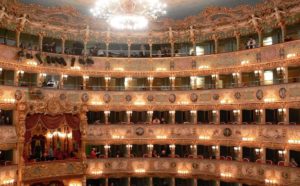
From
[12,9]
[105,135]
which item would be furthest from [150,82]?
[12,9]

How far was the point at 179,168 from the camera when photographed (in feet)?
109

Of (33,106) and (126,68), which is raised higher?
(126,68)

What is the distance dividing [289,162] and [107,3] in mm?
18428

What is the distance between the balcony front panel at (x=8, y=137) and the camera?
2758 centimetres

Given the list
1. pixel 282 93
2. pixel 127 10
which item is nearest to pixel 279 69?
pixel 282 93

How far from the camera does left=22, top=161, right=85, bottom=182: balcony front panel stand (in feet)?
89.5

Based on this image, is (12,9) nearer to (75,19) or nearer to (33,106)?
(75,19)

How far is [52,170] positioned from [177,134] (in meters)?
12.3

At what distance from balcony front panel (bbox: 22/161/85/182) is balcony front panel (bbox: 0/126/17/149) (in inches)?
95.2

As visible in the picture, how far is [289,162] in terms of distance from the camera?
27.1m

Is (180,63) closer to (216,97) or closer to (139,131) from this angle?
(216,97)

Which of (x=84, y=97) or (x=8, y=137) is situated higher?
(x=84, y=97)

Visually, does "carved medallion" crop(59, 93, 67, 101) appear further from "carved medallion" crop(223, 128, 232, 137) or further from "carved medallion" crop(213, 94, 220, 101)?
"carved medallion" crop(223, 128, 232, 137)

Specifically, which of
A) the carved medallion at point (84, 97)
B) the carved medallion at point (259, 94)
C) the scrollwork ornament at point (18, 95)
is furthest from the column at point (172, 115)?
the scrollwork ornament at point (18, 95)
